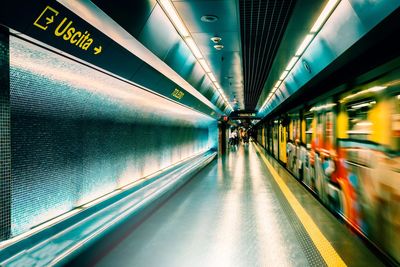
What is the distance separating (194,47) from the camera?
6074 millimetres

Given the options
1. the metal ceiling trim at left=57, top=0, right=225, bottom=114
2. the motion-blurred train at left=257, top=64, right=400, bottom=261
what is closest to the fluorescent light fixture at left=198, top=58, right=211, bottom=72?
the metal ceiling trim at left=57, top=0, right=225, bottom=114

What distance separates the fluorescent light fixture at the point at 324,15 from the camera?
12.4ft

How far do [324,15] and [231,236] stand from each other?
11.3 feet

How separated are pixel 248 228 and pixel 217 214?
2.93 ft

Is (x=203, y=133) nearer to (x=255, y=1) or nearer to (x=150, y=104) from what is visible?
(x=150, y=104)

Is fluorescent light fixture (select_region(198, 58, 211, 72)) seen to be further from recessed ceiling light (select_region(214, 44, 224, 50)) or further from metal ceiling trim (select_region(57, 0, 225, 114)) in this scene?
metal ceiling trim (select_region(57, 0, 225, 114))

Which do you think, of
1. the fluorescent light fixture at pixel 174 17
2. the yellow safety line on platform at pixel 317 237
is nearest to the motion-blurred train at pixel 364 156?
the yellow safety line on platform at pixel 317 237

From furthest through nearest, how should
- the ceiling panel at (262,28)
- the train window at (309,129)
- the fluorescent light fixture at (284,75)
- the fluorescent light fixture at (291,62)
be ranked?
the fluorescent light fixture at (284,75) < the train window at (309,129) < the fluorescent light fixture at (291,62) < the ceiling panel at (262,28)

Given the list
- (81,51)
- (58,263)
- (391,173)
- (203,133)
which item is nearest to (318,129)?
(391,173)

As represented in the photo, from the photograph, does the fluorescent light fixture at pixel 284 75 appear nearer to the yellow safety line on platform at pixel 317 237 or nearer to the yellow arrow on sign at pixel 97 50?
the yellow safety line on platform at pixel 317 237

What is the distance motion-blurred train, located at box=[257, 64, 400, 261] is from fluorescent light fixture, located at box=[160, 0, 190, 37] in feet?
9.18

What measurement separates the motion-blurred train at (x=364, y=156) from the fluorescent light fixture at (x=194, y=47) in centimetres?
283

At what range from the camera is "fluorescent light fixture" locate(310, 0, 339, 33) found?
378 centimetres

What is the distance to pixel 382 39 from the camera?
3410 mm
